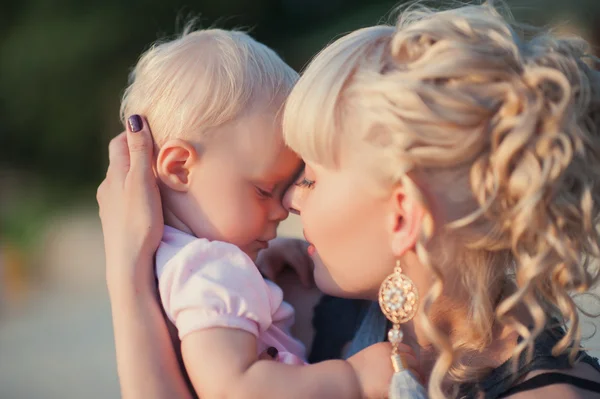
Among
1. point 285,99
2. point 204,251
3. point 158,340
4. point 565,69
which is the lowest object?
point 158,340

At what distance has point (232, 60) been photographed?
206cm

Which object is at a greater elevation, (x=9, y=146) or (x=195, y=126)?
(x=195, y=126)

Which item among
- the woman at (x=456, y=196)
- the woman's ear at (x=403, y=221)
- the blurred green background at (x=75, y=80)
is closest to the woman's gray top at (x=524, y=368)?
the woman at (x=456, y=196)

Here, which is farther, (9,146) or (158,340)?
(9,146)

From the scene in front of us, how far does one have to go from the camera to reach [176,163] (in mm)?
2061

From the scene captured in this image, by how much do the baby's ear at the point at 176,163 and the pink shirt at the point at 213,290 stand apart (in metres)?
0.15

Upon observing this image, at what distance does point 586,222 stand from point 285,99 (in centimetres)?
81

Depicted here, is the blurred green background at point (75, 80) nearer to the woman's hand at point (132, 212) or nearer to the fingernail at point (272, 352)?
the woman's hand at point (132, 212)

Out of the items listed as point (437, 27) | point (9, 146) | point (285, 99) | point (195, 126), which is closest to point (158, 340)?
point (195, 126)

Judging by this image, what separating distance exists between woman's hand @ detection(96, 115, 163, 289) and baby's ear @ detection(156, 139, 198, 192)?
31 millimetres

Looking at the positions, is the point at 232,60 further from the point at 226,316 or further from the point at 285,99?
the point at 226,316

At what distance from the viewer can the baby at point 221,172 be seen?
1854mm

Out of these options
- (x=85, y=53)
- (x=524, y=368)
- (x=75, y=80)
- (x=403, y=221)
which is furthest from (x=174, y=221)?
(x=75, y=80)

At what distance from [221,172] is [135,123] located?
0.88 ft
